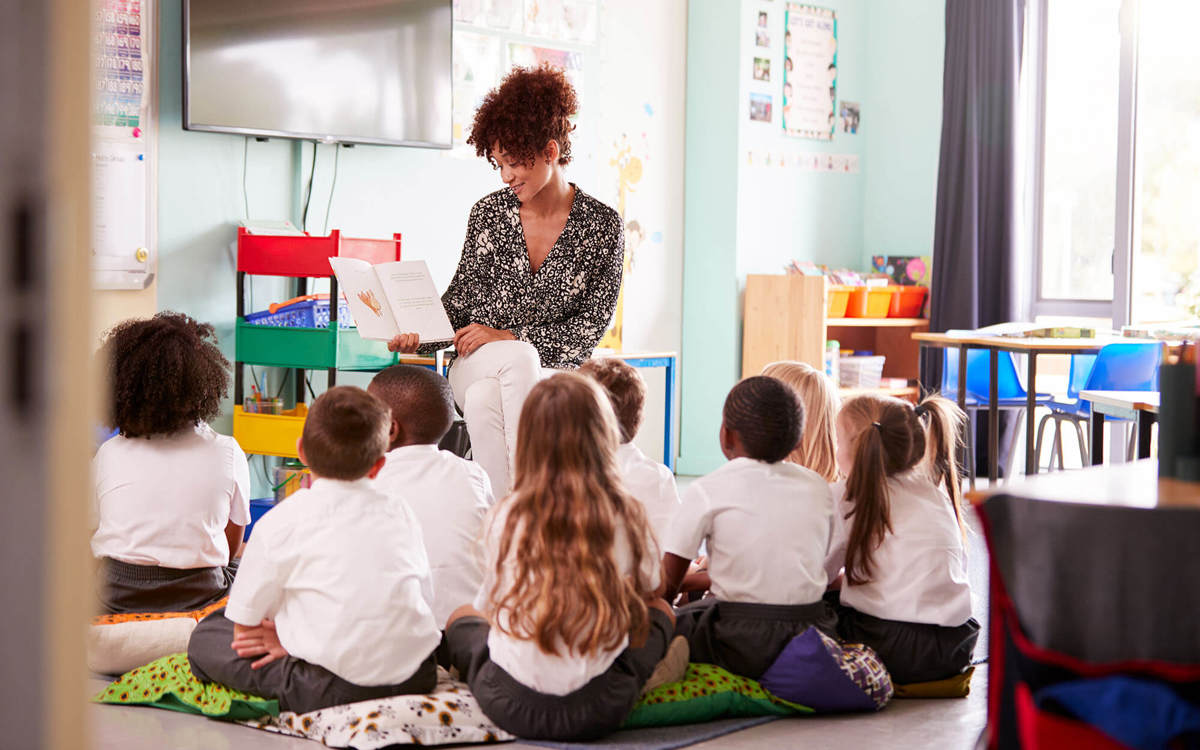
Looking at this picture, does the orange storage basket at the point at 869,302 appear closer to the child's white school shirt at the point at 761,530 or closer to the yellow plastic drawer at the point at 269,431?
the yellow plastic drawer at the point at 269,431

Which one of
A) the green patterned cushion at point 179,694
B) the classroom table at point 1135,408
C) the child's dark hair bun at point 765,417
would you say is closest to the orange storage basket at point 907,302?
the classroom table at point 1135,408

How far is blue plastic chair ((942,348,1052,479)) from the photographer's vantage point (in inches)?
207

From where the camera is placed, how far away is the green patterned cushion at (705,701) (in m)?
2.31

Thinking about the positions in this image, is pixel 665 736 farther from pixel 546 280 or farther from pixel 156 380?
pixel 546 280

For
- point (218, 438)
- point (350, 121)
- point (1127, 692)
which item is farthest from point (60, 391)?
point (350, 121)

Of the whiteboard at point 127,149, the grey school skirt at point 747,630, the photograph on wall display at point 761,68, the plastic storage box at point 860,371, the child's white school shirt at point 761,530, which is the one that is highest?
the photograph on wall display at point 761,68

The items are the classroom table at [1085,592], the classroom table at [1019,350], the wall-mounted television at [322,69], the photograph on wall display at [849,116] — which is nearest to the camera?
the classroom table at [1085,592]

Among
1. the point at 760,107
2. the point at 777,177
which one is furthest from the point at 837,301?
the point at 760,107

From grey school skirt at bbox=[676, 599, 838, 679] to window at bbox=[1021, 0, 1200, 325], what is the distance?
3894 mm

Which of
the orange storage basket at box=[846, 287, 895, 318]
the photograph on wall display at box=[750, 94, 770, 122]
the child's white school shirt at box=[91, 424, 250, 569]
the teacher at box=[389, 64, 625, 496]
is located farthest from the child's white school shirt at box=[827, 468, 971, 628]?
the photograph on wall display at box=[750, 94, 770, 122]

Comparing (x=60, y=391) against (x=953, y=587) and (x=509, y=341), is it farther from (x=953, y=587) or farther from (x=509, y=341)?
(x=509, y=341)

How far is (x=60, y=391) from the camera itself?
538 millimetres

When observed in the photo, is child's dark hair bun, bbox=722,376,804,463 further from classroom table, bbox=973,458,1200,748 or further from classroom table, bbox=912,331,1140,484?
classroom table, bbox=912,331,1140,484

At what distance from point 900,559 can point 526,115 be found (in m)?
1.57
